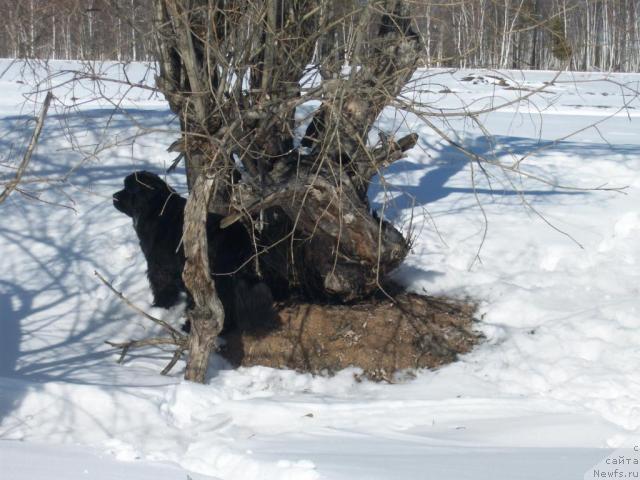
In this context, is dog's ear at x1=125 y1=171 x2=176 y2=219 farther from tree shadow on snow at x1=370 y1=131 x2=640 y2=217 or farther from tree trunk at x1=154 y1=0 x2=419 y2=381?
tree shadow on snow at x1=370 y1=131 x2=640 y2=217

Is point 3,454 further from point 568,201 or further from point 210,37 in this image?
point 568,201

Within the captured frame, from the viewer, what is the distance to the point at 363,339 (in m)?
6.25

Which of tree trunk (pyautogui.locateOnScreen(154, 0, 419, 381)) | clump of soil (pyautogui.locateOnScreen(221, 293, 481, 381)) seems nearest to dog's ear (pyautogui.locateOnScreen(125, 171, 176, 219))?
tree trunk (pyautogui.locateOnScreen(154, 0, 419, 381))

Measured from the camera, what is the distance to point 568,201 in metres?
8.79

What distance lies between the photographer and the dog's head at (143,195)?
23.4 ft

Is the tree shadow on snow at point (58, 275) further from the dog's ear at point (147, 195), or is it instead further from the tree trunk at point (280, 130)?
the tree trunk at point (280, 130)

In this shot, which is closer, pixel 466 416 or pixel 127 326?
pixel 466 416

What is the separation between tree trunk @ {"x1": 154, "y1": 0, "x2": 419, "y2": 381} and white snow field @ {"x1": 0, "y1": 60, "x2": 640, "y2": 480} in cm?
41

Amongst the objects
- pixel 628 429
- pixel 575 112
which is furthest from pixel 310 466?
pixel 575 112

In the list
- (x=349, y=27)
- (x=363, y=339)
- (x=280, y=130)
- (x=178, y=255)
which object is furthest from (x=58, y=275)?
(x=349, y=27)

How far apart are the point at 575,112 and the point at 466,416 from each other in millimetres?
13752

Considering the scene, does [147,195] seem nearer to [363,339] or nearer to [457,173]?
[363,339]

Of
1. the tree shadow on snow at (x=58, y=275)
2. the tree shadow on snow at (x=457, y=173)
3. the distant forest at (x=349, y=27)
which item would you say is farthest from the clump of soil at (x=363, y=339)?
the distant forest at (x=349, y=27)

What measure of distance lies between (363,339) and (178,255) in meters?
1.82
